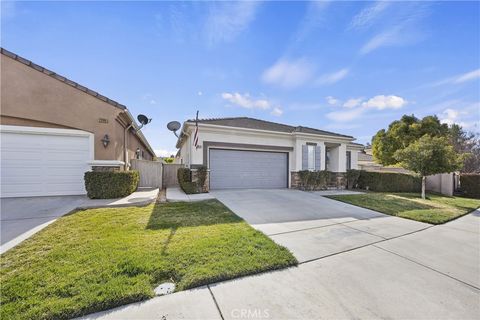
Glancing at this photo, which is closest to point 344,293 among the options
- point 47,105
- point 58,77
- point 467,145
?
point 47,105

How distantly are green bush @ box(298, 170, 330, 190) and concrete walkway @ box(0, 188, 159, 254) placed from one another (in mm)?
8223

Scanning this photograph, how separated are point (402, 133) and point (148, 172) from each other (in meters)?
22.7

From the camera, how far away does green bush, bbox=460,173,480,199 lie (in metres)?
12.5

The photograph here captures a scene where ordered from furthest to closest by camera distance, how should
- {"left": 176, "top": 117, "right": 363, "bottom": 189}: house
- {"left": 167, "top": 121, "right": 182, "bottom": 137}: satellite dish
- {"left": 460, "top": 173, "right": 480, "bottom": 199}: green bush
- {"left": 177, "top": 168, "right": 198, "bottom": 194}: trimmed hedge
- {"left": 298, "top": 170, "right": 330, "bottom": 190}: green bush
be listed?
{"left": 460, "top": 173, "right": 480, "bottom": 199}: green bush, {"left": 167, "top": 121, "right": 182, "bottom": 137}: satellite dish, {"left": 298, "top": 170, "right": 330, "bottom": 190}: green bush, {"left": 176, "top": 117, "right": 363, "bottom": 189}: house, {"left": 177, "top": 168, "right": 198, "bottom": 194}: trimmed hedge

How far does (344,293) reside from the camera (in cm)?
241

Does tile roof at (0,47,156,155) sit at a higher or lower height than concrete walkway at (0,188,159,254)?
higher

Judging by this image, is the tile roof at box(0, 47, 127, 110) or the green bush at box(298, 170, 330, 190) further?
the green bush at box(298, 170, 330, 190)

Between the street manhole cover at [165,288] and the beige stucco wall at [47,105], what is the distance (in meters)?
7.83

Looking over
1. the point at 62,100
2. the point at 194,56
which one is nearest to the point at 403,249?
the point at 194,56

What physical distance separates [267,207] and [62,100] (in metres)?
9.11

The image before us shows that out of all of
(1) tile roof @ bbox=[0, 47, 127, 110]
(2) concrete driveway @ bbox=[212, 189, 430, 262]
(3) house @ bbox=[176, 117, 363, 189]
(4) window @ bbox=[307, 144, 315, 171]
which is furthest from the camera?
(4) window @ bbox=[307, 144, 315, 171]

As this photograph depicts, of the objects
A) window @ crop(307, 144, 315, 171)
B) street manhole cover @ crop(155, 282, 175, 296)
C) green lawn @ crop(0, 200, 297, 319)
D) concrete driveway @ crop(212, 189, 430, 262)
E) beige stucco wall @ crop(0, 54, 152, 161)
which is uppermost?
beige stucco wall @ crop(0, 54, 152, 161)

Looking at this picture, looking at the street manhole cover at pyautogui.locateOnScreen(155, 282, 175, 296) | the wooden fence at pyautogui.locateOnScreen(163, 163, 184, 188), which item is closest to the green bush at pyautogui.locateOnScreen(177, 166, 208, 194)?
the wooden fence at pyautogui.locateOnScreen(163, 163, 184, 188)

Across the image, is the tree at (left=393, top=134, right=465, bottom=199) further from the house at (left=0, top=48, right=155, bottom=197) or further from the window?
the house at (left=0, top=48, right=155, bottom=197)
